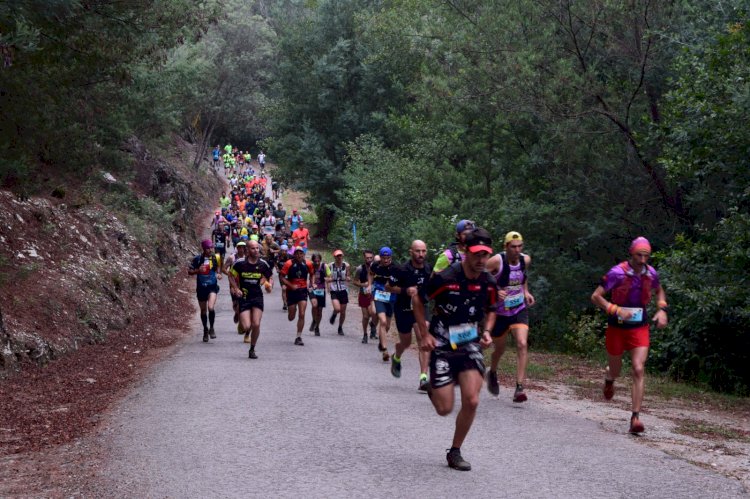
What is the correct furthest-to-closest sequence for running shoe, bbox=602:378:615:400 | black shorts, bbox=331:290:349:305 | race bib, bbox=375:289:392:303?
1. black shorts, bbox=331:290:349:305
2. race bib, bbox=375:289:392:303
3. running shoe, bbox=602:378:615:400

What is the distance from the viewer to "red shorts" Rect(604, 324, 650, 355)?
1007 cm

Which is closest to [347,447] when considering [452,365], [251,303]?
[452,365]

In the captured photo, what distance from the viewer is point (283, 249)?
2677cm

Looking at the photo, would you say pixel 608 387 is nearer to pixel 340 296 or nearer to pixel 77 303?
pixel 340 296

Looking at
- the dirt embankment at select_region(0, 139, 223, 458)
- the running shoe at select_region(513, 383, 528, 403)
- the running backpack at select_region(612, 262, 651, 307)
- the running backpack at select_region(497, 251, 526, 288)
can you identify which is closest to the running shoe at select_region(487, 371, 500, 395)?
the running shoe at select_region(513, 383, 528, 403)

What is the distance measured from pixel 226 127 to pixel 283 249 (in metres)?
55.7

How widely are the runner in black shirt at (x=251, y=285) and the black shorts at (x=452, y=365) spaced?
27.8 ft

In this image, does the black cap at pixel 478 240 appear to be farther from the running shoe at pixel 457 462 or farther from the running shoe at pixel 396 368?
the running shoe at pixel 396 368

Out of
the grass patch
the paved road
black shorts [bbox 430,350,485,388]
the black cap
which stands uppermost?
the black cap

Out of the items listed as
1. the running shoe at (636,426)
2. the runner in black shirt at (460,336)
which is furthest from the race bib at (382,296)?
the runner in black shirt at (460,336)

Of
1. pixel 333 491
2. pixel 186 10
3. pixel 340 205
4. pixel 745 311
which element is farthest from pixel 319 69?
pixel 333 491

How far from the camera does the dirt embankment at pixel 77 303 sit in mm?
12000

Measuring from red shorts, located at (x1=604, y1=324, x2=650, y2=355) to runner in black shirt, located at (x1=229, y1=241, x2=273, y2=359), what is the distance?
6957 mm

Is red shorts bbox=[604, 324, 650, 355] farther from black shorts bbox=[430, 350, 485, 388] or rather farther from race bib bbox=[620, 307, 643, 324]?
black shorts bbox=[430, 350, 485, 388]
